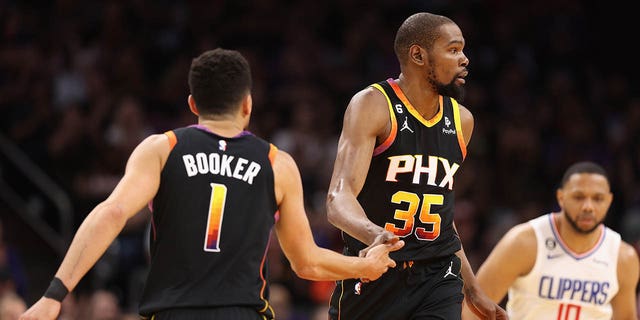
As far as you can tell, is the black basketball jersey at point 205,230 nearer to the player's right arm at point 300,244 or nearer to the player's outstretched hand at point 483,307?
the player's right arm at point 300,244

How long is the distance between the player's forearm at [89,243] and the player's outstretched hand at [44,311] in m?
0.10

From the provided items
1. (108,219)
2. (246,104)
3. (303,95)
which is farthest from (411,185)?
(303,95)

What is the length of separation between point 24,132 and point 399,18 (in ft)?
18.8

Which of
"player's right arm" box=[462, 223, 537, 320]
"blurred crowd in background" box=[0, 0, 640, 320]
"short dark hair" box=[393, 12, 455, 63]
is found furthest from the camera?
"blurred crowd in background" box=[0, 0, 640, 320]

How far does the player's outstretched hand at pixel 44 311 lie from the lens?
168 inches

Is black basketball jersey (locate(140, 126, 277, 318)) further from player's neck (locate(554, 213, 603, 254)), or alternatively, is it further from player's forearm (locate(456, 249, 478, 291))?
player's neck (locate(554, 213, 603, 254))

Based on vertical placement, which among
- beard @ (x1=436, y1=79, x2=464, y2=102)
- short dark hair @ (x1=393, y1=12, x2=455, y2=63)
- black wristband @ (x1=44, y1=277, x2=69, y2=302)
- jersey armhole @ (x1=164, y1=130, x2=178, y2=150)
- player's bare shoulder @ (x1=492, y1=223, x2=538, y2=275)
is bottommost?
black wristband @ (x1=44, y1=277, x2=69, y2=302)

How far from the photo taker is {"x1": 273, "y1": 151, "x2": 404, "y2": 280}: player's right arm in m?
4.79

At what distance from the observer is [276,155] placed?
4789 mm

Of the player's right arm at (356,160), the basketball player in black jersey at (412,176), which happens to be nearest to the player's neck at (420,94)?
the basketball player in black jersey at (412,176)

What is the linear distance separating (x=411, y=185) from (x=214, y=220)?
176 centimetres

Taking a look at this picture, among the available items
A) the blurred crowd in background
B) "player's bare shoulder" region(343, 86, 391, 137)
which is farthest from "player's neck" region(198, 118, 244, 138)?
the blurred crowd in background

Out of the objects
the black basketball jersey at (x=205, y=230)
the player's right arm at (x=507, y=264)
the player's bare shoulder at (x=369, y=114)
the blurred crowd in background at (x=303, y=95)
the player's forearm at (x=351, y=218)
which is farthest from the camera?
the blurred crowd in background at (x=303, y=95)

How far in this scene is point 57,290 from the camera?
14.4 ft
